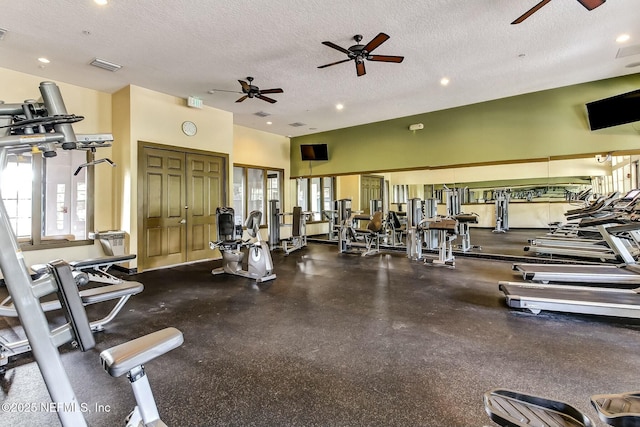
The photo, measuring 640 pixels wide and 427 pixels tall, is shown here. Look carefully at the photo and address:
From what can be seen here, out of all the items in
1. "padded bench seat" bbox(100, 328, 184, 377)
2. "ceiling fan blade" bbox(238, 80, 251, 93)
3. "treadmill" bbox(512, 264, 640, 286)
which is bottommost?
"treadmill" bbox(512, 264, 640, 286)

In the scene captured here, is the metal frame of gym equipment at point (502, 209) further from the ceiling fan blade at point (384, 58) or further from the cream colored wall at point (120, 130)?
the cream colored wall at point (120, 130)

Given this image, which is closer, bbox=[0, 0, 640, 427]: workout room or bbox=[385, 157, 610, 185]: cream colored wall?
bbox=[0, 0, 640, 427]: workout room

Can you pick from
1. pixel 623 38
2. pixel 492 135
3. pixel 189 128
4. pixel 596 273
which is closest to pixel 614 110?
pixel 623 38

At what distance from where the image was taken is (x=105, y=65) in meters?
4.62

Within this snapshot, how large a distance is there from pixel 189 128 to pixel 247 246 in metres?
2.96

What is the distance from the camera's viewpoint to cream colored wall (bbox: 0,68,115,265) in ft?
15.9

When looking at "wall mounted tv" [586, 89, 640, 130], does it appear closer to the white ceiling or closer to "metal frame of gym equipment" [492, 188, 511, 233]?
the white ceiling

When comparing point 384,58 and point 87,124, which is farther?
point 87,124

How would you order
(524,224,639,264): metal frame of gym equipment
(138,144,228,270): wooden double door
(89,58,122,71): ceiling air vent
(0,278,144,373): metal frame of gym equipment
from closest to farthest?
(0,278,144,373): metal frame of gym equipment, (89,58,122,71): ceiling air vent, (524,224,639,264): metal frame of gym equipment, (138,144,228,270): wooden double door

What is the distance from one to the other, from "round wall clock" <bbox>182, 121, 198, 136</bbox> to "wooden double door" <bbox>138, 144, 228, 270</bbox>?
0.41m

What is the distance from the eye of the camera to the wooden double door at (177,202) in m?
5.64

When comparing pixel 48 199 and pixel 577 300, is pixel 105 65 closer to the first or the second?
pixel 48 199

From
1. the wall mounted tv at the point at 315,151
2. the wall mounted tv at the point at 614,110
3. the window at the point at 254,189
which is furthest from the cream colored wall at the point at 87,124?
the wall mounted tv at the point at 614,110

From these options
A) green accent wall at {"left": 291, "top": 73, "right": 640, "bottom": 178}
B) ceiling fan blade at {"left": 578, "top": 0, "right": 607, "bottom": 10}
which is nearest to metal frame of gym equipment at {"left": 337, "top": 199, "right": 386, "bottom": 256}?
green accent wall at {"left": 291, "top": 73, "right": 640, "bottom": 178}
